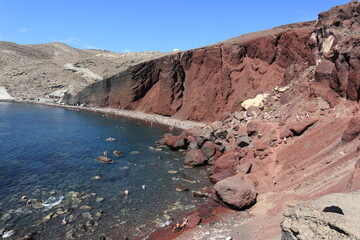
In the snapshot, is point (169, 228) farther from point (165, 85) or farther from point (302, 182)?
point (165, 85)

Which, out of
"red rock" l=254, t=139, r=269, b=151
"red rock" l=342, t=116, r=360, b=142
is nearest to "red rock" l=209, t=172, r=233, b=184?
"red rock" l=254, t=139, r=269, b=151

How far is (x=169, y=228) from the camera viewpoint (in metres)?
18.8

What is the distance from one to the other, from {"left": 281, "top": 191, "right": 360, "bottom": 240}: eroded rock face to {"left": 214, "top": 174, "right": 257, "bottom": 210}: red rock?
32.4 ft

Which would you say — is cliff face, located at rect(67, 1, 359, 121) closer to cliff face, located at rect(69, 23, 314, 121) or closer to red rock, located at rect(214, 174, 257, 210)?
cliff face, located at rect(69, 23, 314, 121)

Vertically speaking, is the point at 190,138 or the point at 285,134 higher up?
the point at 285,134

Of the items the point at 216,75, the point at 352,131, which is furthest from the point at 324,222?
the point at 216,75

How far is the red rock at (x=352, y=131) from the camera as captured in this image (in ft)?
64.3

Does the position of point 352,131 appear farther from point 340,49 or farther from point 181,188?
point 181,188

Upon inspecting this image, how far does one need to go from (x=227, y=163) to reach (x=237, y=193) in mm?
7690

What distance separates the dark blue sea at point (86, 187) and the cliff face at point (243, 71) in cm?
1697

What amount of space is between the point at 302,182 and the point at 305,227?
11495mm

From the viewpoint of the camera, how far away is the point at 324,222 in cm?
880

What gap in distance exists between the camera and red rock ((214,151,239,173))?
28330 mm

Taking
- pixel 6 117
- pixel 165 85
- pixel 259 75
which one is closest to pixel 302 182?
pixel 259 75
